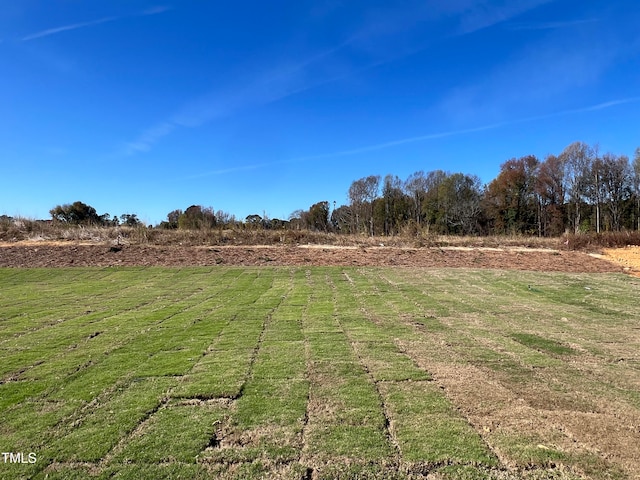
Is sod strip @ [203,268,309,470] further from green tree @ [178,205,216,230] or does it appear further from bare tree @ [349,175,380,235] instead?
bare tree @ [349,175,380,235]

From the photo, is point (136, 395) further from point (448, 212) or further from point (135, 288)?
point (448, 212)

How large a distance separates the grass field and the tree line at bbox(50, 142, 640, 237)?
28907mm

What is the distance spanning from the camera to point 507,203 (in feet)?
142

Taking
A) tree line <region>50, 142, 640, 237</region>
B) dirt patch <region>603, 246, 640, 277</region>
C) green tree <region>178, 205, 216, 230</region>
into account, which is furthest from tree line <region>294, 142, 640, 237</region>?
dirt patch <region>603, 246, 640, 277</region>

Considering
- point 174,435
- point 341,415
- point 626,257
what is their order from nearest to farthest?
1. point 174,435
2. point 341,415
3. point 626,257

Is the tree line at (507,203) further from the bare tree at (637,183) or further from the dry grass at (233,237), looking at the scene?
the dry grass at (233,237)

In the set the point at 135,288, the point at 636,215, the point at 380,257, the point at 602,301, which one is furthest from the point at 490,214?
the point at 135,288

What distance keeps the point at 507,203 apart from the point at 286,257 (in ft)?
119

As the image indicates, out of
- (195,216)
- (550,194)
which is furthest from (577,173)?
(195,216)

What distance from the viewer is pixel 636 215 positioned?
37062 mm

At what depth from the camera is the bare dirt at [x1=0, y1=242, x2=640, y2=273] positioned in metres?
15.1

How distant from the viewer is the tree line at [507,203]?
37.6m

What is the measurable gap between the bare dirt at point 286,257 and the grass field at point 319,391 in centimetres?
793

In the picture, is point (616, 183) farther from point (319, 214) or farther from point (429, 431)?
point (429, 431)
